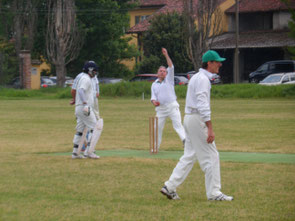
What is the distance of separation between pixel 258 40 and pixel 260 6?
14.3ft

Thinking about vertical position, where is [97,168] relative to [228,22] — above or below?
below

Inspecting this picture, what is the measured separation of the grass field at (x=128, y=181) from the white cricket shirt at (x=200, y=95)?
1.16 meters

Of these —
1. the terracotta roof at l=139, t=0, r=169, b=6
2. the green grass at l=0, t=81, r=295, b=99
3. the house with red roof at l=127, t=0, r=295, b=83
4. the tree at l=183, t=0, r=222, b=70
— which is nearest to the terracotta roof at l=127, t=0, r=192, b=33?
the terracotta roof at l=139, t=0, r=169, b=6

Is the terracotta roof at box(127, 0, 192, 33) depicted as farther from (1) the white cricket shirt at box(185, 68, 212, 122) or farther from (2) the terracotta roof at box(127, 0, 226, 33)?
(1) the white cricket shirt at box(185, 68, 212, 122)

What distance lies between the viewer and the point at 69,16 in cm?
4997

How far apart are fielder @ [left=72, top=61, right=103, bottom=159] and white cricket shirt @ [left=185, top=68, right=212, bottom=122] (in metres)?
4.67

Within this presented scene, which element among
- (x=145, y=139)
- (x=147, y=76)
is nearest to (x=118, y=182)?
(x=145, y=139)

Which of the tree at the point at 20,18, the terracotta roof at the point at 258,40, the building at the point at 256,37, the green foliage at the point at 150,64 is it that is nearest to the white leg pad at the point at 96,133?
the tree at the point at 20,18

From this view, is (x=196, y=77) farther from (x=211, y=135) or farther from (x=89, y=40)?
(x=89, y=40)

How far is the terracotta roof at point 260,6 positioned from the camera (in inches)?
2197

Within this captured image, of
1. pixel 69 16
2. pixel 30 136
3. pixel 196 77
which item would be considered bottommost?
pixel 30 136

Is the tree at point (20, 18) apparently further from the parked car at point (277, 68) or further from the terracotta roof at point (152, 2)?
the terracotta roof at point (152, 2)

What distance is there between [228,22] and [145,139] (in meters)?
44.1

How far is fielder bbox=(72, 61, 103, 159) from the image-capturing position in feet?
40.9
